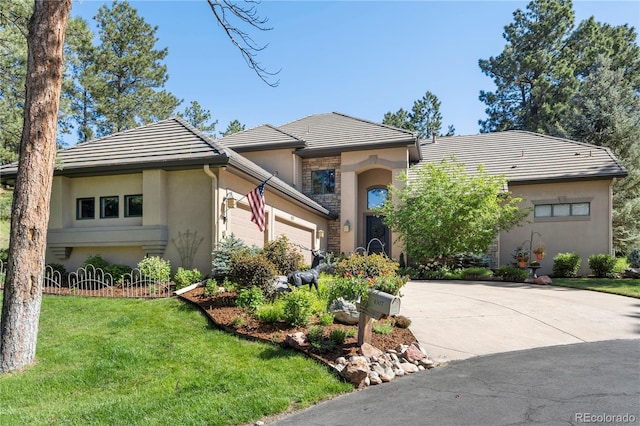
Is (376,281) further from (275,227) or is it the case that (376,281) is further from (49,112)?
(275,227)

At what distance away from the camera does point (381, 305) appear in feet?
20.1

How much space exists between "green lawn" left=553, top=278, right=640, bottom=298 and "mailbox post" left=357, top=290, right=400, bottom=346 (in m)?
9.12

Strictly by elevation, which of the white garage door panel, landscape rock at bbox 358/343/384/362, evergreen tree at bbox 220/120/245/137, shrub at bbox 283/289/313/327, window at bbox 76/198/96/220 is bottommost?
landscape rock at bbox 358/343/384/362

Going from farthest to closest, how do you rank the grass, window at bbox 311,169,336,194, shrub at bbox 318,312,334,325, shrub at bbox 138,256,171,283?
1. window at bbox 311,169,336,194
2. shrub at bbox 138,256,171,283
3. shrub at bbox 318,312,334,325
4. the grass

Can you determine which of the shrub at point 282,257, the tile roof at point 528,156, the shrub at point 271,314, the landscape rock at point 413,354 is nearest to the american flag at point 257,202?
the shrub at point 282,257

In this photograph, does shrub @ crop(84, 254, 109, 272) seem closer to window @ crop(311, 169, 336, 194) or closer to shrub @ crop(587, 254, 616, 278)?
window @ crop(311, 169, 336, 194)

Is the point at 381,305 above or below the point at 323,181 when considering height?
below

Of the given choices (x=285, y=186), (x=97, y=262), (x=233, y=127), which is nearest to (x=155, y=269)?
(x=97, y=262)

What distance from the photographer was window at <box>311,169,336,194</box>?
20.5 metres

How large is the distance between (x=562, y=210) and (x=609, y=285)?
17.8 feet

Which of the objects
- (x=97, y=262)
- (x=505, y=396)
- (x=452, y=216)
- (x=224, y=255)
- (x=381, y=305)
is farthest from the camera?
(x=452, y=216)

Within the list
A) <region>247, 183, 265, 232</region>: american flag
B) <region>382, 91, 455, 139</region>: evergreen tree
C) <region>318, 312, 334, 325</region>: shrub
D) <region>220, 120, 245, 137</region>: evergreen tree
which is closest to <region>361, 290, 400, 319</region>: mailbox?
<region>318, 312, 334, 325</region>: shrub

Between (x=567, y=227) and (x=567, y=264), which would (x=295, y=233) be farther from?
(x=567, y=227)

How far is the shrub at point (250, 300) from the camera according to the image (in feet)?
26.4
